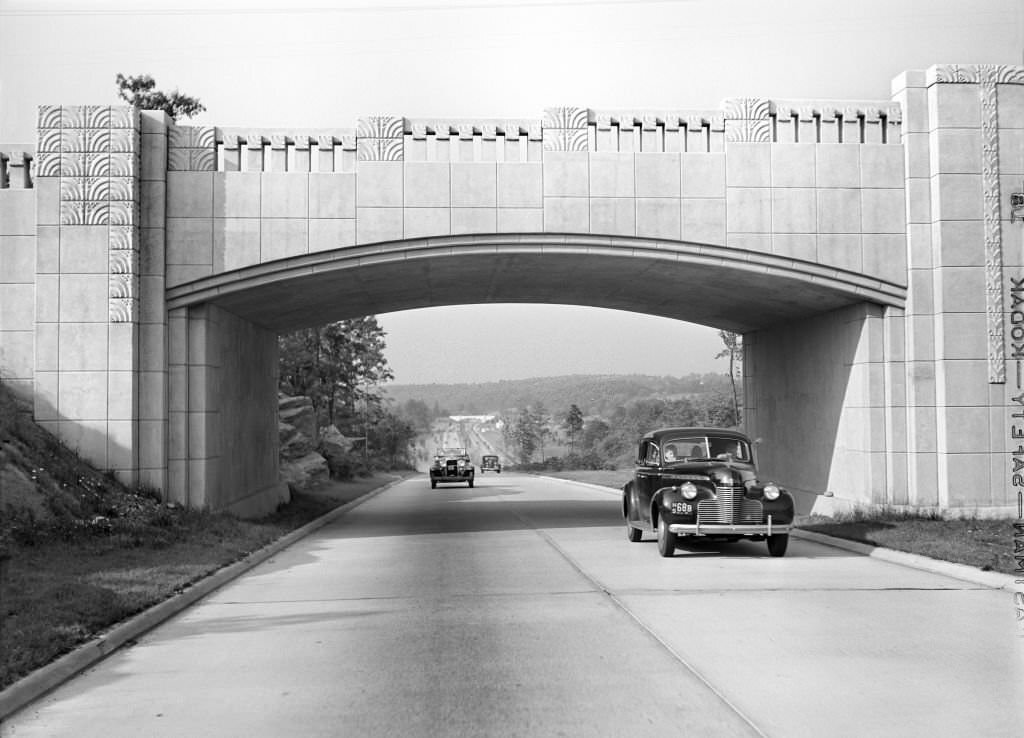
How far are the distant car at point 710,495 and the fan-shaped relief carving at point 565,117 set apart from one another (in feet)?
21.4

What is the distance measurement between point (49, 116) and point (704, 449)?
13.3m

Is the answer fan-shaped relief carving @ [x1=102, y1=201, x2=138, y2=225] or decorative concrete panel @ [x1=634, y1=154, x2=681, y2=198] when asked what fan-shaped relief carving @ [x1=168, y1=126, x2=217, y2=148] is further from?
decorative concrete panel @ [x1=634, y1=154, x2=681, y2=198]

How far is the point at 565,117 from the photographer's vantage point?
18859 millimetres

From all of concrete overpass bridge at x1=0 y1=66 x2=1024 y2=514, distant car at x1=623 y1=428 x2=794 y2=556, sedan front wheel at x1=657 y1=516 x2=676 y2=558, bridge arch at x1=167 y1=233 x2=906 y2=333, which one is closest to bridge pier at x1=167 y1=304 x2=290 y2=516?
concrete overpass bridge at x1=0 y1=66 x2=1024 y2=514

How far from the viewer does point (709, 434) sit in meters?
16.3

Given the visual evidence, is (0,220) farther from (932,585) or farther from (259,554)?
(932,585)

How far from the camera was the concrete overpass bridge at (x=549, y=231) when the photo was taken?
17.9 m

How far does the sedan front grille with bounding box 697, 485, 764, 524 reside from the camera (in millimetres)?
14477

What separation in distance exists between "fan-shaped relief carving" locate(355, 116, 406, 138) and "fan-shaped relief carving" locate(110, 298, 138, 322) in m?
5.32

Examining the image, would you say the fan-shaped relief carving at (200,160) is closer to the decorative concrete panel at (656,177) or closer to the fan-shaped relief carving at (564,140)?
the fan-shaped relief carving at (564,140)

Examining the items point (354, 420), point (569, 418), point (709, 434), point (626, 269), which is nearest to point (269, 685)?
point (709, 434)

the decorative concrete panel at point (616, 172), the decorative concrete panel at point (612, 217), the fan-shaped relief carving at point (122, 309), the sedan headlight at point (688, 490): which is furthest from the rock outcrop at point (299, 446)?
the sedan headlight at point (688, 490)

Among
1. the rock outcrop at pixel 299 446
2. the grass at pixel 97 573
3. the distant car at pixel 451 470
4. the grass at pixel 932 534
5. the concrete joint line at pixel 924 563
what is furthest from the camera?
the distant car at pixel 451 470

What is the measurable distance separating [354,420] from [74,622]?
62533 millimetres
